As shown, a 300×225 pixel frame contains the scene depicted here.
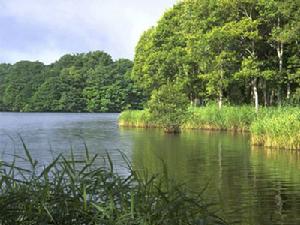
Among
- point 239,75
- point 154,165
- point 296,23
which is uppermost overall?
point 296,23

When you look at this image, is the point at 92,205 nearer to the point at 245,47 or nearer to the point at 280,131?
the point at 280,131

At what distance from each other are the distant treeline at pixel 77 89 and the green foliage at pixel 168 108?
226 feet

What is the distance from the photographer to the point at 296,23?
38.2m

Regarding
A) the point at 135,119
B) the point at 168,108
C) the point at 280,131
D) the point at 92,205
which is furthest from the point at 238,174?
the point at 135,119

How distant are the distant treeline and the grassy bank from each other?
6085 centimetres

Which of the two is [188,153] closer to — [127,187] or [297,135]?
[297,135]

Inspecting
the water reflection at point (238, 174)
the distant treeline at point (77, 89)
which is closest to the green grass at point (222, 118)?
the water reflection at point (238, 174)

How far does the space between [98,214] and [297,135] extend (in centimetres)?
1981

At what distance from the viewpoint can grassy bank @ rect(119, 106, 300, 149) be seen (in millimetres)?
24203

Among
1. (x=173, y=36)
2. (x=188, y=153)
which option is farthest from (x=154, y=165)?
(x=173, y=36)

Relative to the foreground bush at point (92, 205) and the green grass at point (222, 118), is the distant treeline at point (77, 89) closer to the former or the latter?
the green grass at point (222, 118)

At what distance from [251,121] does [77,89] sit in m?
90.4

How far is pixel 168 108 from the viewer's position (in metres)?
41.1

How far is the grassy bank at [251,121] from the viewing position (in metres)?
24.2
